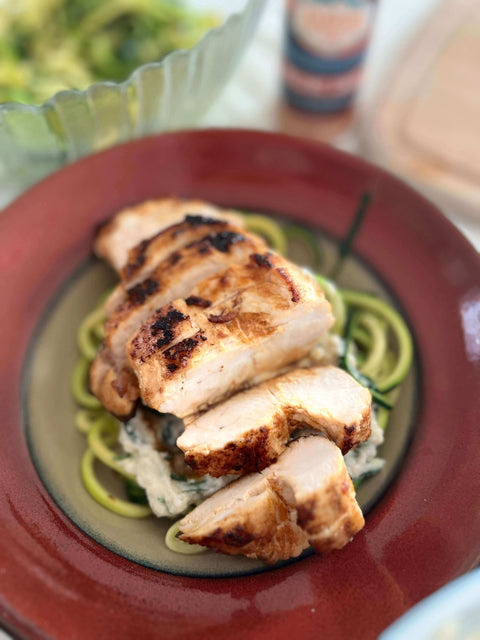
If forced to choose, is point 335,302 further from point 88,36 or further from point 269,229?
point 88,36

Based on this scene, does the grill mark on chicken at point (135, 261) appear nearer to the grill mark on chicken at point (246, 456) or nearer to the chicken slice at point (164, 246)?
the chicken slice at point (164, 246)

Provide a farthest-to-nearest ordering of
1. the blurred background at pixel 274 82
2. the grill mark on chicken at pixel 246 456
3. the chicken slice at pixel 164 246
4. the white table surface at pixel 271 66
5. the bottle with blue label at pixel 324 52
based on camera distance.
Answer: the white table surface at pixel 271 66 < the bottle with blue label at pixel 324 52 < the blurred background at pixel 274 82 < the chicken slice at pixel 164 246 < the grill mark on chicken at pixel 246 456

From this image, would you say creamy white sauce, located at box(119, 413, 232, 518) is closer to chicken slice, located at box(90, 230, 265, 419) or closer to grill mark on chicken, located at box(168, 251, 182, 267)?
chicken slice, located at box(90, 230, 265, 419)

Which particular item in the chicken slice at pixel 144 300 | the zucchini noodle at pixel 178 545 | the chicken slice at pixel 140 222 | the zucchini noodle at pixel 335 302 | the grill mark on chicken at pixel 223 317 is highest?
the chicken slice at pixel 140 222

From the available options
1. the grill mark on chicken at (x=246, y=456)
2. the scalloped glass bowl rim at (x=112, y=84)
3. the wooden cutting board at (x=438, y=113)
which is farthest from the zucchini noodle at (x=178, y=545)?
the wooden cutting board at (x=438, y=113)

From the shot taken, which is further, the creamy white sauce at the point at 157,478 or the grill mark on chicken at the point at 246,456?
the creamy white sauce at the point at 157,478

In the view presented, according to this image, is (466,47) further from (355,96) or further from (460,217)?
(460,217)
